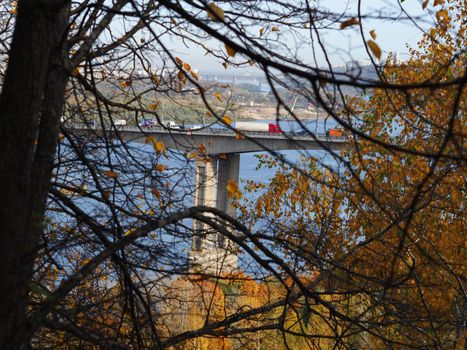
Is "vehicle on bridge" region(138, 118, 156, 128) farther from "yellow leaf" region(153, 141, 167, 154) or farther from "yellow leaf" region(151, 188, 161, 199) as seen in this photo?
"yellow leaf" region(151, 188, 161, 199)

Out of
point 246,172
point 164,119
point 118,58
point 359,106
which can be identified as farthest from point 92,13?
point 246,172

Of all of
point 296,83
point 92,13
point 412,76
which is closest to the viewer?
point 296,83

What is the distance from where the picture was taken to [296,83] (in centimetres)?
227

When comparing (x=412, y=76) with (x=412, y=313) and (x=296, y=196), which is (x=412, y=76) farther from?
(x=412, y=313)

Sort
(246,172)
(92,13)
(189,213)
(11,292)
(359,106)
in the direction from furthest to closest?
(246,172) → (359,106) → (92,13) → (189,213) → (11,292)

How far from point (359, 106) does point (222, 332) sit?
921 cm

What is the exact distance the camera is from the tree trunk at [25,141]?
2623 mm

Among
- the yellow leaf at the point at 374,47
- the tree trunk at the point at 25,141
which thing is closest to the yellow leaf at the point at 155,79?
the tree trunk at the point at 25,141

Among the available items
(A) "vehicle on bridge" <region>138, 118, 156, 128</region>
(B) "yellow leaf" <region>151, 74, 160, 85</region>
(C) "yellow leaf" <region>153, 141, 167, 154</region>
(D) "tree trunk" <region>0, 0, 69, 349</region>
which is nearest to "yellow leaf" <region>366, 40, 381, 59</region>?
(D) "tree trunk" <region>0, 0, 69, 349</region>

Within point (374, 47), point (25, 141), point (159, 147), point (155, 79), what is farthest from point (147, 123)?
point (374, 47)

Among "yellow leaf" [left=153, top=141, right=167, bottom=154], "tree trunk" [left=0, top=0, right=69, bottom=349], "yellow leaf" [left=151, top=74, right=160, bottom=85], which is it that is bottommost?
"tree trunk" [left=0, top=0, right=69, bottom=349]

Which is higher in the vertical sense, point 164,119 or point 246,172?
point 246,172

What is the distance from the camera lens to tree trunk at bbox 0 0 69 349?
2623mm

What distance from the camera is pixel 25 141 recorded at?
2676mm
